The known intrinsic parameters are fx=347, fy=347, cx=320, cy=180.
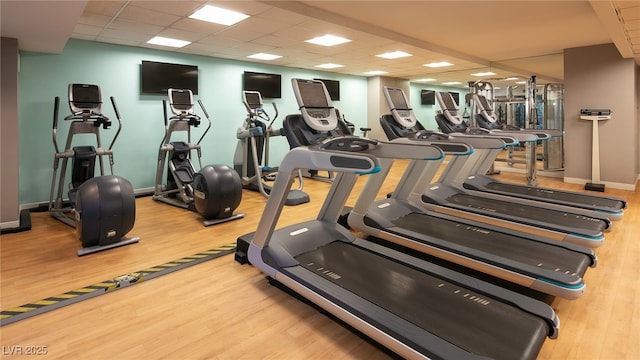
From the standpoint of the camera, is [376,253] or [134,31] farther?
[134,31]

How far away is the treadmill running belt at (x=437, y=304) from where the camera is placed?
1.62 m

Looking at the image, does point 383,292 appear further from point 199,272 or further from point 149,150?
point 149,150

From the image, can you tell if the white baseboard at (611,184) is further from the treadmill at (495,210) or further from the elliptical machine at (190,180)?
the elliptical machine at (190,180)

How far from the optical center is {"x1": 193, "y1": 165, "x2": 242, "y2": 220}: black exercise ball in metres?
4.00

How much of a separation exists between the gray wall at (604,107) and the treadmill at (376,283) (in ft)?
19.4

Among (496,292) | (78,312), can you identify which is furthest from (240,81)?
(496,292)

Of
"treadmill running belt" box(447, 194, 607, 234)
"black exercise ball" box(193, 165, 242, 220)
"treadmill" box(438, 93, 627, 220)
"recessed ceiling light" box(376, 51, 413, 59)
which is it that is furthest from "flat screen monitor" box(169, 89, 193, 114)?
"treadmill running belt" box(447, 194, 607, 234)

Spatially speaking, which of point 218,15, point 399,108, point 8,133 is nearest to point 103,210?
point 8,133

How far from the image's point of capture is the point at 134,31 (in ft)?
16.0

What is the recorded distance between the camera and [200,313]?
2258 millimetres

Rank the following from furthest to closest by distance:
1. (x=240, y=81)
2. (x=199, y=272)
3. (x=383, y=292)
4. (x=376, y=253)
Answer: (x=240, y=81) → (x=199, y=272) → (x=376, y=253) → (x=383, y=292)

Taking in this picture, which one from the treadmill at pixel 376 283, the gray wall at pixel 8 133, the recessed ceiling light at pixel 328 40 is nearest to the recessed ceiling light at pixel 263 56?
the recessed ceiling light at pixel 328 40

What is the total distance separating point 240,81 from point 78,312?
5.84 meters

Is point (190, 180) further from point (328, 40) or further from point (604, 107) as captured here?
point (604, 107)
